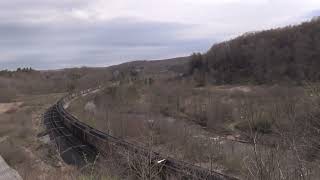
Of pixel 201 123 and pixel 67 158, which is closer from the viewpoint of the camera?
pixel 67 158

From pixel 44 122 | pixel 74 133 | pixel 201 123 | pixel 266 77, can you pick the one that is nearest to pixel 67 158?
pixel 74 133

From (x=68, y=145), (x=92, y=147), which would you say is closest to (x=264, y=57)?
(x=68, y=145)

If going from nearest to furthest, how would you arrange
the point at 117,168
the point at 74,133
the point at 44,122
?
the point at 117,168 → the point at 74,133 → the point at 44,122

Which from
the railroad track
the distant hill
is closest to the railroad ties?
the railroad track

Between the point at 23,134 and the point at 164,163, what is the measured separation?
1174 inches

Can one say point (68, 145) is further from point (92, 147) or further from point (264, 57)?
point (264, 57)

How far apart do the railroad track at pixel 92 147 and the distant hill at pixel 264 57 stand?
38346 millimetres

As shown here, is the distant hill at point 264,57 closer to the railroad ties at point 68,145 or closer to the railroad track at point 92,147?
the railroad ties at point 68,145

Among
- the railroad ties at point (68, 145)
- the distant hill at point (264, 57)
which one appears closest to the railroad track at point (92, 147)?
the railroad ties at point (68, 145)

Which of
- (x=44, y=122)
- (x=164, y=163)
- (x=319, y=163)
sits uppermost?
(x=319, y=163)

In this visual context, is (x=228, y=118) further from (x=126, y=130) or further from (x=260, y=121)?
(x=126, y=130)

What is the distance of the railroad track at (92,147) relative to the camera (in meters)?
13.9

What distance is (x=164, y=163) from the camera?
1527 centimetres

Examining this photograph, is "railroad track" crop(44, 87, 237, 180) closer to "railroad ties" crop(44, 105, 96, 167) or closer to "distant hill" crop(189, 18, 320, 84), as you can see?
"railroad ties" crop(44, 105, 96, 167)
